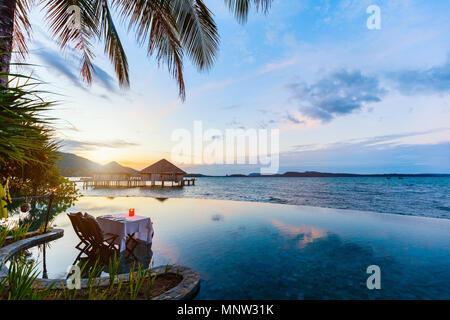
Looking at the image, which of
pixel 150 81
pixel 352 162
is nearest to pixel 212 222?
pixel 150 81

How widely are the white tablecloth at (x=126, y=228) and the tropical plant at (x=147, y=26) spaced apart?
10.9 ft

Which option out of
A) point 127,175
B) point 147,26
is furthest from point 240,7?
point 127,175

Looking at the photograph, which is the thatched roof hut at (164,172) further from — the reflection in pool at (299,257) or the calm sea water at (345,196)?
the reflection in pool at (299,257)

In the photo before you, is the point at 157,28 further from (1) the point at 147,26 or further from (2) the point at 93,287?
(2) the point at 93,287

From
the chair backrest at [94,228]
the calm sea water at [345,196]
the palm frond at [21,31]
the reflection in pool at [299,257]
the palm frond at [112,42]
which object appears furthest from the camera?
the calm sea water at [345,196]

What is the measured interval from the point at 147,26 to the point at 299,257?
6.02 meters

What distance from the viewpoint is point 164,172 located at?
42.5m

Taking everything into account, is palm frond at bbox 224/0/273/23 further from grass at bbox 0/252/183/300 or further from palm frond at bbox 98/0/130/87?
grass at bbox 0/252/183/300

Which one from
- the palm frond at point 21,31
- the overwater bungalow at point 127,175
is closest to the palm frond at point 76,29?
the palm frond at point 21,31

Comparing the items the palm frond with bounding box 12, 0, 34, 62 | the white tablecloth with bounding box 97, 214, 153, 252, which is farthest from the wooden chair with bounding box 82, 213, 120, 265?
the palm frond with bounding box 12, 0, 34, 62

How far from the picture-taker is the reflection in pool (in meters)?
3.22

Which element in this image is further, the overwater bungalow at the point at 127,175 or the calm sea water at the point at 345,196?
the overwater bungalow at the point at 127,175

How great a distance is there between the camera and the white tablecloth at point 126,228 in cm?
440
